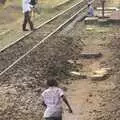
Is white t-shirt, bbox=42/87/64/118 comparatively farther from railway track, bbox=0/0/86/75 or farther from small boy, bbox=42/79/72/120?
railway track, bbox=0/0/86/75

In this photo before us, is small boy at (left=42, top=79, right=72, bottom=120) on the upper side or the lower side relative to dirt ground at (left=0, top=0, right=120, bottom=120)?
upper

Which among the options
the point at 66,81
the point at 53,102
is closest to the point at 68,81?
the point at 66,81

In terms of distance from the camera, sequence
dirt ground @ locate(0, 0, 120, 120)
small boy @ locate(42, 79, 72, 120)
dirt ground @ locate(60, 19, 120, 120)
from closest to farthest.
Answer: small boy @ locate(42, 79, 72, 120) < dirt ground @ locate(60, 19, 120, 120) < dirt ground @ locate(0, 0, 120, 120)

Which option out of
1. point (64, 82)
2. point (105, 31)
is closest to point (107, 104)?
point (64, 82)

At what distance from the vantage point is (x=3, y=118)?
1331 cm

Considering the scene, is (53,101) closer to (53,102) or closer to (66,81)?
(53,102)

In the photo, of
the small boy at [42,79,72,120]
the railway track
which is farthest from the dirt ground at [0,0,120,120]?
the small boy at [42,79,72,120]

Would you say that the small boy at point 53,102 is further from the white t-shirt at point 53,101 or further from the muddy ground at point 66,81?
the muddy ground at point 66,81

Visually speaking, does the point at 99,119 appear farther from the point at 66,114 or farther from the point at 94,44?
the point at 94,44

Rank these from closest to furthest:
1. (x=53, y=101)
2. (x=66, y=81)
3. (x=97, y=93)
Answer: (x=53, y=101), (x=97, y=93), (x=66, y=81)

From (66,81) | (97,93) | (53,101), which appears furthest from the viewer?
(66,81)

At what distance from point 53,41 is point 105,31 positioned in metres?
4.65

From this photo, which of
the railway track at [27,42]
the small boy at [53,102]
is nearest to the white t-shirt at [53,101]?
the small boy at [53,102]

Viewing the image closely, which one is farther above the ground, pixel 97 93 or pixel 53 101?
pixel 53 101
